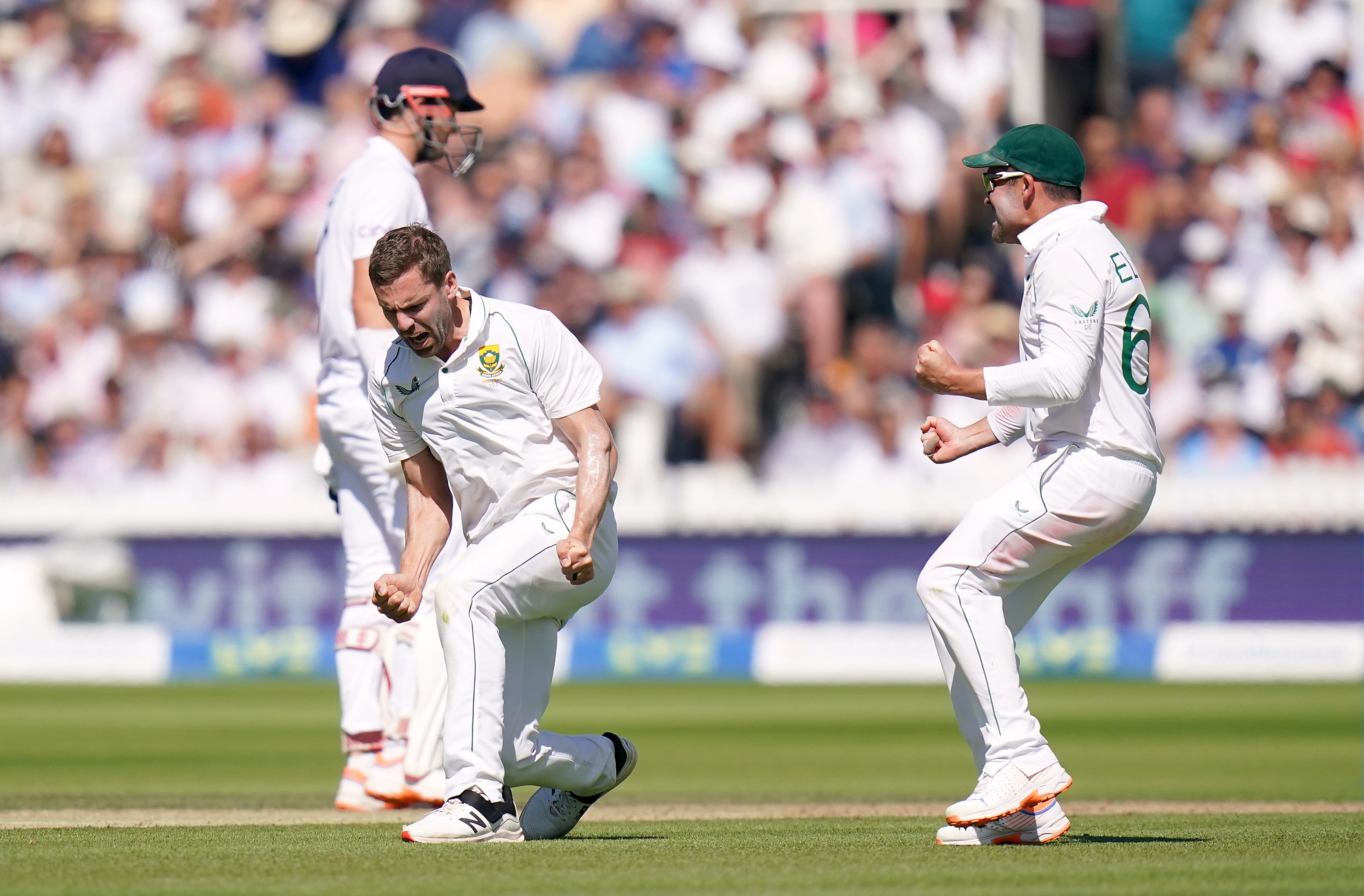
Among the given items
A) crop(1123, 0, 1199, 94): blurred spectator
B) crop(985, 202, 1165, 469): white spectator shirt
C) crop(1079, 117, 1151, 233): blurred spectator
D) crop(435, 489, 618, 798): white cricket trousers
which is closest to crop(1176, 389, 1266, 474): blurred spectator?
crop(1079, 117, 1151, 233): blurred spectator

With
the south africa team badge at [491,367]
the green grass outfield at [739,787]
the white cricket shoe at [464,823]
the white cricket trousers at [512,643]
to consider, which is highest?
the south africa team badge at [491,367]

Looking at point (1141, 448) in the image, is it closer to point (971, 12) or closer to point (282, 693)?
point (282, 693)

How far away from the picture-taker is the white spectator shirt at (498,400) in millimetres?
5699

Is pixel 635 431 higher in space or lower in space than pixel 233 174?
lower

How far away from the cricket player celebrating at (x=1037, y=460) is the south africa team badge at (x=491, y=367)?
1.17 meters

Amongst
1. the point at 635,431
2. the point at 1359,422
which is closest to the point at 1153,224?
the point at 1359,422

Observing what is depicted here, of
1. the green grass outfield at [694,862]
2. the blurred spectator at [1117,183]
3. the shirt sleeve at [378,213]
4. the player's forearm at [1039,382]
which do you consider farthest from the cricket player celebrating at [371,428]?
the blurred spectator at [1117,183]

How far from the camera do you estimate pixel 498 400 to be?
5703 millimetres

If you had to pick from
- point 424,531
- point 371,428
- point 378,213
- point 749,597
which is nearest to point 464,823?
point 424,531

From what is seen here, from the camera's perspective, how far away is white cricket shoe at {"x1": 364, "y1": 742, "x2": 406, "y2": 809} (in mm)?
7051

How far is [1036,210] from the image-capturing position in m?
5.80

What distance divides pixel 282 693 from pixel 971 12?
25.9 ft

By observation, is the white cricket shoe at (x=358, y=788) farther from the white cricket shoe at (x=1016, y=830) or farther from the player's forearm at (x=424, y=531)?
the white cricket shoe at (x=1016, y=830)

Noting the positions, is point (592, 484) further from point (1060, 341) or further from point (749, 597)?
point (749, 597)
